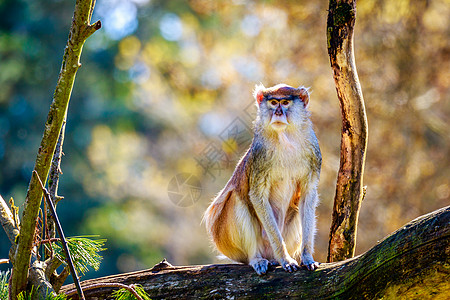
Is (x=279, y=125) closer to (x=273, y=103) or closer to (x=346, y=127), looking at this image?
(x=273, y=103)

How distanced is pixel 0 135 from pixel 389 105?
8.03 m

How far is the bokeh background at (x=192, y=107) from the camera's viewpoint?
8.75 m

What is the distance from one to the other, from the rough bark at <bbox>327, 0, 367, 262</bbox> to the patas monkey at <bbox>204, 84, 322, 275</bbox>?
0.20 metres

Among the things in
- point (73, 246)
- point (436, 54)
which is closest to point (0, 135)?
point (436, 54)

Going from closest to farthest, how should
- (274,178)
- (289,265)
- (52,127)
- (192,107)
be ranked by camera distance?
(52,127), (289,265), (274,178), (192,107)

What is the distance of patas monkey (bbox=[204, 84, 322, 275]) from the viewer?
340cm

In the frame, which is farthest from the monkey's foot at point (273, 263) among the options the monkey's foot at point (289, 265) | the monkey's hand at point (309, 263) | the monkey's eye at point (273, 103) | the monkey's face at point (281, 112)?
the monkey's eye at point (273, 103)

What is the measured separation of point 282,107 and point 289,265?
0.95 metres

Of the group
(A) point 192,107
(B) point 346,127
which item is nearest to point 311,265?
(B) point 346,127

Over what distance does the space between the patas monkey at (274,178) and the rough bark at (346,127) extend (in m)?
0.20

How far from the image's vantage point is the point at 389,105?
8.78 meters

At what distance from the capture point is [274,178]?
3.45 m

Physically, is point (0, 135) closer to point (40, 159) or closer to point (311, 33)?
point (311, 33)

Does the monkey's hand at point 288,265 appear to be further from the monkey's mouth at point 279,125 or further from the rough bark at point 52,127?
the rough bark at point 52,127
